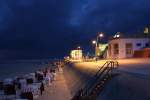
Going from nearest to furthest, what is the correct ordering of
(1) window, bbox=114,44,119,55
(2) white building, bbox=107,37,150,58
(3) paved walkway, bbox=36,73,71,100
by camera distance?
(3) paved walkway, bbox=36,73,71,100 < (2) white building, bbox=107,37,150,58 < (1) window, bbox=114,44,119,55

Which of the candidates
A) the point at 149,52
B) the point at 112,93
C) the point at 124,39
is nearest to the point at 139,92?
the point at 112,93

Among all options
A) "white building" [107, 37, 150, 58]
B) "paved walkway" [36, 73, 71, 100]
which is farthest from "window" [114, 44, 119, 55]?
"paved walkway" [36, 73, 71, 100]

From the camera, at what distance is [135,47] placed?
61.8 m

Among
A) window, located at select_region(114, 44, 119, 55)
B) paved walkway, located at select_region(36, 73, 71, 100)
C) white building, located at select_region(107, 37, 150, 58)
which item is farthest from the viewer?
window, located at select_region(114, 44, 119, 55)

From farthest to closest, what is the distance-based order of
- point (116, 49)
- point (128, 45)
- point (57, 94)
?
point (116, 49) < point (128, 45) < point (57, 94)

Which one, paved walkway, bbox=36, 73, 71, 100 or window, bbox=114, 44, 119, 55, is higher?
window, bbox=114, 44, 119, 55

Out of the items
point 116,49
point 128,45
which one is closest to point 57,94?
point 128,45

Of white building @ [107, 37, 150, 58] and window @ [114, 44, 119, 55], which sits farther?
window @ [114, 44, 119, 55]

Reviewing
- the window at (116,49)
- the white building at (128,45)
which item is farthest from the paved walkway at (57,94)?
the window at (116,49)

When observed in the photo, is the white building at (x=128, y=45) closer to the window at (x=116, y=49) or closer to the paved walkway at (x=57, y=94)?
the window at (x=116, y=49)

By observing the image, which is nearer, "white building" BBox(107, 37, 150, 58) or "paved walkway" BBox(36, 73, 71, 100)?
"paved walkway" BBox(36, 73, 71, 100)

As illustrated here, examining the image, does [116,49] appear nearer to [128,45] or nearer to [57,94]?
[128,45]

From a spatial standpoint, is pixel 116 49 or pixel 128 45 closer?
pixel 128 45

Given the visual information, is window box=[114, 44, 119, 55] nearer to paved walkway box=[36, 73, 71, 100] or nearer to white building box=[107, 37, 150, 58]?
white building box=[107, 37, 150, 58]
